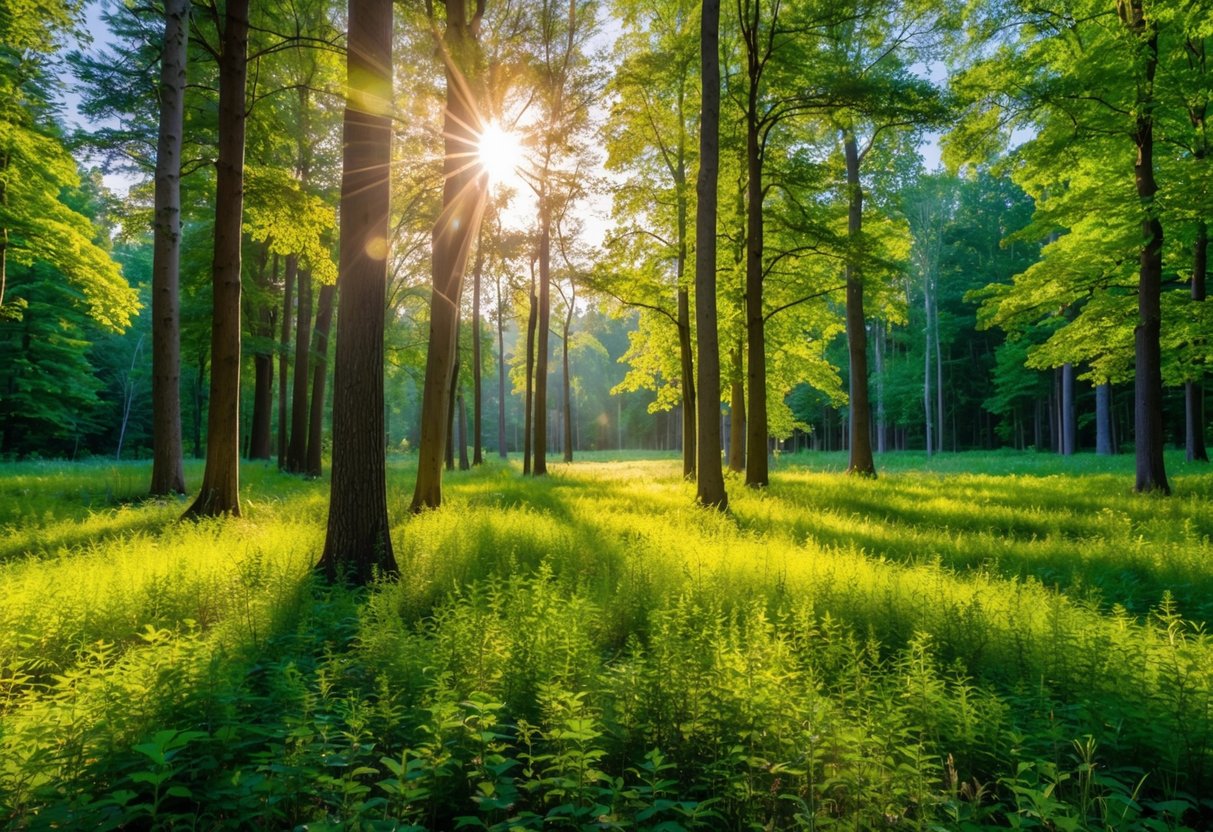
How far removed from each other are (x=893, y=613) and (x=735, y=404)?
14.2 metres

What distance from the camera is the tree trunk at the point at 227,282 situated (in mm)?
8500

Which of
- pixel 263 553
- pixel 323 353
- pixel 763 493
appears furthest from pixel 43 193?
pixel 763 493

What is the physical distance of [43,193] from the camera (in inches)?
550

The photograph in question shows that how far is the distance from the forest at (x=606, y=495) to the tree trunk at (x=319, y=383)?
0.22 meters

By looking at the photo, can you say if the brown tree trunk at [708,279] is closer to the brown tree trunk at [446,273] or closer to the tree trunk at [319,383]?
the brown tree trunk at [446,273]

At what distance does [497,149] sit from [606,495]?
307 inches

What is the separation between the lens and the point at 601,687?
10.5ft

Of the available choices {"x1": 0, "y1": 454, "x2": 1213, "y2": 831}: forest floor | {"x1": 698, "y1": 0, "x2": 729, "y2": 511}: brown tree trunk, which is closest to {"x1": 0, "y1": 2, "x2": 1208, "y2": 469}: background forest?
{"x1": 698, "y1": 0, "x2": 729, "y2": 511}: brown tree trunk

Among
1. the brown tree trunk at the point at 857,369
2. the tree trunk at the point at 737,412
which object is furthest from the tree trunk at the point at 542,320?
the brown tree trunk at the point at 857,369

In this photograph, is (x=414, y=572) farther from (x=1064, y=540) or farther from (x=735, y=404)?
(x=735, y=404)

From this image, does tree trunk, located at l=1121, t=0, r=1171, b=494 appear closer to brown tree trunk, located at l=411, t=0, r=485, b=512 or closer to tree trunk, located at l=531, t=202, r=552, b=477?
brown tree trunk, located at l=411, t=0, r=485, b=512

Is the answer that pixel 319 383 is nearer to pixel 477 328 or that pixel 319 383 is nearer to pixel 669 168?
pixel 477 328

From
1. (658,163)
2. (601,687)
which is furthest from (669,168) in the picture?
(601,687)

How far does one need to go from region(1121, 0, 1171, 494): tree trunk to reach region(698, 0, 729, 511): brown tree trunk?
8.72m
